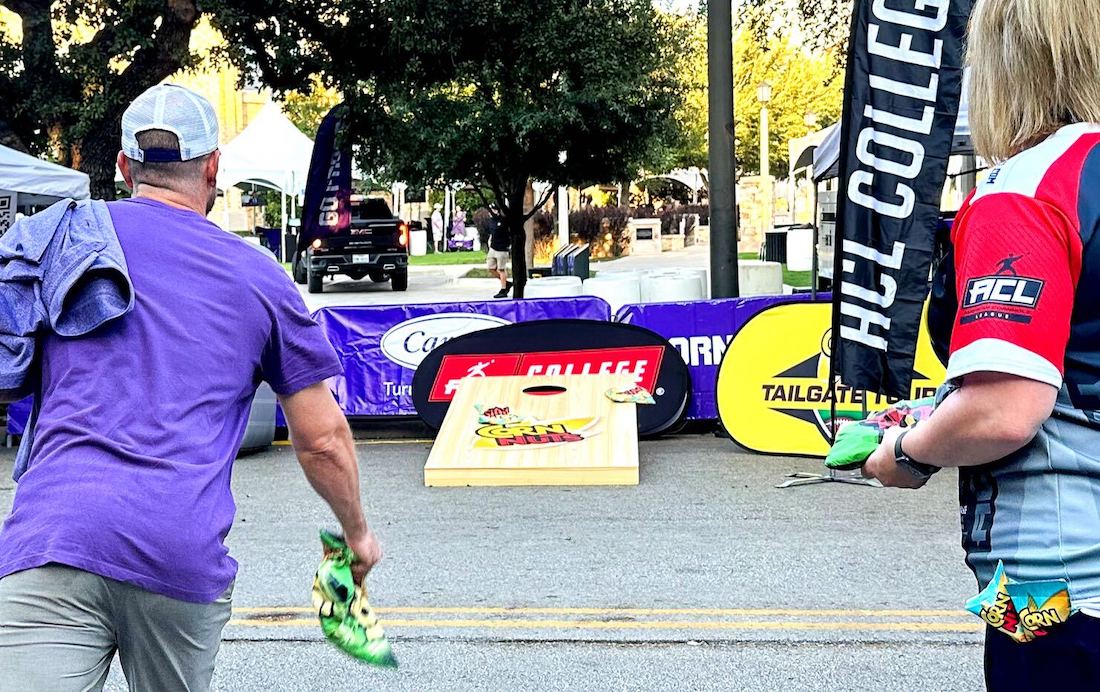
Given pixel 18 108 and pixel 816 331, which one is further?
pixel 18 108

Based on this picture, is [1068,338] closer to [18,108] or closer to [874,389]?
[874,389]

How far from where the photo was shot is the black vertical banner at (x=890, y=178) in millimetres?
7199

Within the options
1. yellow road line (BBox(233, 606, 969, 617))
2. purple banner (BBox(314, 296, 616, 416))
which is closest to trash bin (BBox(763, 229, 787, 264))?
purple banner (BBox(314, 296, 616, 416))

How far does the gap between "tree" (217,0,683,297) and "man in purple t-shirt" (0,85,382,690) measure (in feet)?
37.2

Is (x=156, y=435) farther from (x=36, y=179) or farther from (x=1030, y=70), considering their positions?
(x=36, y=179)

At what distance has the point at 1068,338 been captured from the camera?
5.98ft

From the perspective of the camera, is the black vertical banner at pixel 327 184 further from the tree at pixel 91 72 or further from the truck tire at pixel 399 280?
the truck tire at pixel 399 280

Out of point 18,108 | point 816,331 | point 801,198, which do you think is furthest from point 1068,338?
point 801,198

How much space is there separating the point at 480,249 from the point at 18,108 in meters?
30.1

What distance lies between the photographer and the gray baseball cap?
8.48ft

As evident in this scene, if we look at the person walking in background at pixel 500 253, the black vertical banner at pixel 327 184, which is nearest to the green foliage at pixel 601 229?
the person walking in background at pixel 500 253

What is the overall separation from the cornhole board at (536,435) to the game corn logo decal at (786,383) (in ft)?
2.91

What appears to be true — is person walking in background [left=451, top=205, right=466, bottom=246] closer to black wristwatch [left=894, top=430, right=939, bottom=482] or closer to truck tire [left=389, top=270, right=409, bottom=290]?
truck tire [left=389, top=270, right=409, bottom=290]

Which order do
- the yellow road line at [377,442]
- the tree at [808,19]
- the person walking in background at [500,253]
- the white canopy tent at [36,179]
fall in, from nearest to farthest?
the yellow road line at [377,442]
the white canopy tent at [36,179]
the tree at [808,19]
the person walking in background at [500,253]
